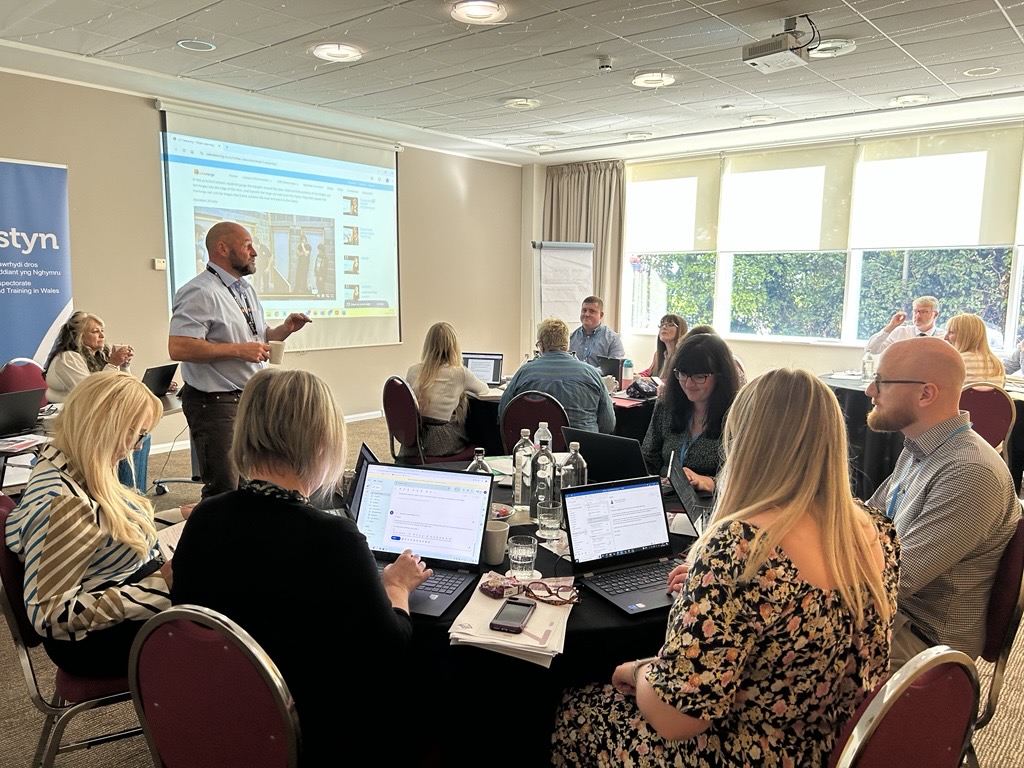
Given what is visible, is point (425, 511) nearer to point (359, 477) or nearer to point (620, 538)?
point (359, 477)

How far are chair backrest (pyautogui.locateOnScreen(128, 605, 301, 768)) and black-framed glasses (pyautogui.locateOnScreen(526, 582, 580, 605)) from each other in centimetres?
65

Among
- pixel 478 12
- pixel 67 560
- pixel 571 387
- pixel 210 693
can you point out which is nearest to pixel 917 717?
pixel 210 693

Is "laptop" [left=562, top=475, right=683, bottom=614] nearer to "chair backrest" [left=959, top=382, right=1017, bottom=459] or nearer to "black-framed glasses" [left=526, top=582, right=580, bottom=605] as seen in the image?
"black-framed glasses" [left=526, top=582, right=580, bottom=605]

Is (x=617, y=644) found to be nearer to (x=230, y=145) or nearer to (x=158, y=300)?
A: (x=158, y=300)

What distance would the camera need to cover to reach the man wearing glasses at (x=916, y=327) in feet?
20.0

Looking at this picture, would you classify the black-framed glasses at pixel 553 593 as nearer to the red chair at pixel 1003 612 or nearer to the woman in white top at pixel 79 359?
the red chair at pixel 1003 612

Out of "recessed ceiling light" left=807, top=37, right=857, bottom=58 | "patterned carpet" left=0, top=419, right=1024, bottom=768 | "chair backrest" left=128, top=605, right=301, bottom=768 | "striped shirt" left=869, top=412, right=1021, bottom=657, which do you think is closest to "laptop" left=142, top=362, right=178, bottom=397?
"patterned carpet" left=0, top=419, right=1024, bottom=768

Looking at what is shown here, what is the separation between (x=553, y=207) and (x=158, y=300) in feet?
16.3

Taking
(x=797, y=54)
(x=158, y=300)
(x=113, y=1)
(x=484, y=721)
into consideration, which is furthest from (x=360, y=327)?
(x=484, y=721)

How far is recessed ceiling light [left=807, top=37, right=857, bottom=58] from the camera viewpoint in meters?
4.18

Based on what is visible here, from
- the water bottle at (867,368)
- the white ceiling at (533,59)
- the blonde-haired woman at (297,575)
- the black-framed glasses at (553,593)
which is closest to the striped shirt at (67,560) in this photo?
the blonde-haired woman at (297,575)

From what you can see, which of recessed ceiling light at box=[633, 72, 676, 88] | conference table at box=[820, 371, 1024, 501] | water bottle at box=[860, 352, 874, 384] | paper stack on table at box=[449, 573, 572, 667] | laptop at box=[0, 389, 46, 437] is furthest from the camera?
water bottle at box=[860, 352, 874, 384]

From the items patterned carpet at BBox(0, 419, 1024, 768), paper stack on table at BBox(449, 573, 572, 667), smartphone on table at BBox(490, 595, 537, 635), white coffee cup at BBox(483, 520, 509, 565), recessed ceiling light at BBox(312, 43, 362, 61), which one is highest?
recessed ceiling light at BBox(312, 43, 362, 61)

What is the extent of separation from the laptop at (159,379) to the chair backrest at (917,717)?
4251 millimetres
